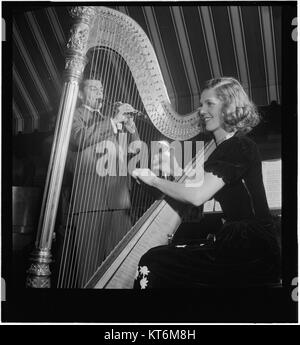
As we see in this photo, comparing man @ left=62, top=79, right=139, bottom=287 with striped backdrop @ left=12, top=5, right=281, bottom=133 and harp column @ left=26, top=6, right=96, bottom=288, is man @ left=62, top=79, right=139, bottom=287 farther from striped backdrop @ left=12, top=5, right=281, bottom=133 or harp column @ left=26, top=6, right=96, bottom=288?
striped backdrop @ left=12, top=5, right=281, bottom=133

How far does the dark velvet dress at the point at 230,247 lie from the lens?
6.04 ft

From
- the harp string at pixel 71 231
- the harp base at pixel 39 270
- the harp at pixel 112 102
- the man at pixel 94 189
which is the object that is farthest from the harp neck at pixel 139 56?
the harp base at pixel 39 270

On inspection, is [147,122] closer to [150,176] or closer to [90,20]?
[150,176]

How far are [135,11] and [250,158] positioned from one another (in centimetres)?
82

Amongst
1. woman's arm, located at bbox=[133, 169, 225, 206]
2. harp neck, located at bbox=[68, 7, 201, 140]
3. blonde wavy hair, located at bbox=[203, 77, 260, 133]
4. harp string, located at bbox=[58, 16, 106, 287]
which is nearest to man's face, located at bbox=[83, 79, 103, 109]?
harp neck, located at bbox=[68, 7, 201, 140]

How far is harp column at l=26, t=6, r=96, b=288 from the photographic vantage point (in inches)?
69.2

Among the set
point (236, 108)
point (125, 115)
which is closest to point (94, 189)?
point (125, 115)

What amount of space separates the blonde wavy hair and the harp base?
36.7 inches

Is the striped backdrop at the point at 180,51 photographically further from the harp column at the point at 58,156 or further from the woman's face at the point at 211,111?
the harp column at the point at 58,156

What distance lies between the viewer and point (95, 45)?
6.02 feet

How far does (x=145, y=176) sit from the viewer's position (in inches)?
73.9

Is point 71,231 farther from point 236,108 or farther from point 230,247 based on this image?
point 236,108

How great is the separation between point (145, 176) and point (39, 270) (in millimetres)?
580
